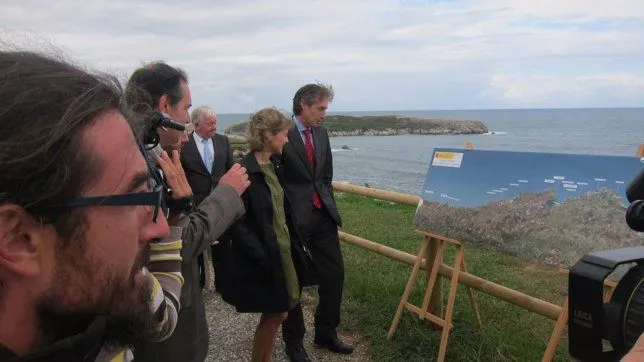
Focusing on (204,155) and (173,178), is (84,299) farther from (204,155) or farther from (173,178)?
(204,155)

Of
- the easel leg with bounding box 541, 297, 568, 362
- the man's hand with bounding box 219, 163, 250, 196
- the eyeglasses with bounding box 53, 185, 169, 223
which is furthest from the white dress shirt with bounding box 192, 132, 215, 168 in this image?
the eyeglasses with bounding box 53, 185, 169, 223

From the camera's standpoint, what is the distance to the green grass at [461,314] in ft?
12.8

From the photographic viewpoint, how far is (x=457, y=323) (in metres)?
4.25

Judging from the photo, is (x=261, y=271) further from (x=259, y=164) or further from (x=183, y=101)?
(x=183, y=101)

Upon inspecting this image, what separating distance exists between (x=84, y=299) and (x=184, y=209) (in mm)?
1092

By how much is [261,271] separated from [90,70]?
246 centimetres

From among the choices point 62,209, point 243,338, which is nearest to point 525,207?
point 243,338

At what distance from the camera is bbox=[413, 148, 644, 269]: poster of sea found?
119 inches

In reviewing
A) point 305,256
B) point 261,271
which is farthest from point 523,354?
point 261,271

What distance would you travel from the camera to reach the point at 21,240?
2.88ft

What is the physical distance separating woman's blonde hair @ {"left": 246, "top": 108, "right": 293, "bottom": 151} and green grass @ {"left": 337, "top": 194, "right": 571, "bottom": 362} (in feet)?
6.55

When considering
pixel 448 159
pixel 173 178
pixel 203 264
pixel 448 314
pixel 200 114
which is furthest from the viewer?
pixel 200 114

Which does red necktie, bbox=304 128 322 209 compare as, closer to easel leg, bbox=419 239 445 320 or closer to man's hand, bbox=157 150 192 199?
easel leg, bbox=419 239 445 320

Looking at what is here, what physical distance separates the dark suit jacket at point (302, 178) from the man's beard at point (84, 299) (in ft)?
9.76
